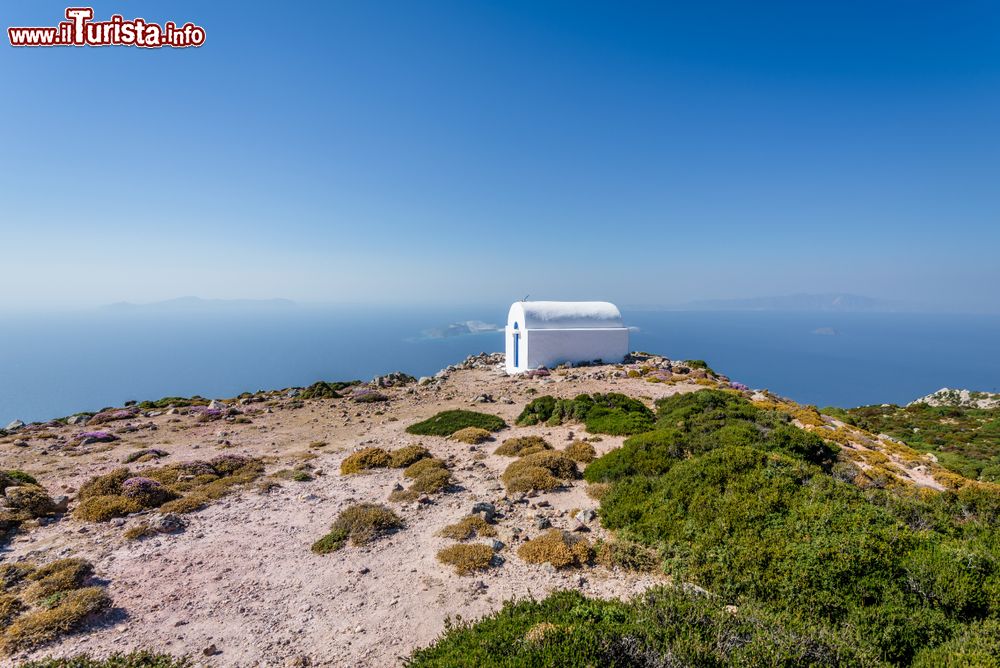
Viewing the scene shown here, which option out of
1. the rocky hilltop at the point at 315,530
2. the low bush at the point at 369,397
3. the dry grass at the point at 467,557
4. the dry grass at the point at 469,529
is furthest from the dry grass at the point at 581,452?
the low bush at the point at 369,397

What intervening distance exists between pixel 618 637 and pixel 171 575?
7.96 meters

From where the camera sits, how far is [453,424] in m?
17.5

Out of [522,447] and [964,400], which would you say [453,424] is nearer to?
[522,447]

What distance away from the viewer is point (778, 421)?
13516mm

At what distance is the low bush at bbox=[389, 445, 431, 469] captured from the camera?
42.7ft

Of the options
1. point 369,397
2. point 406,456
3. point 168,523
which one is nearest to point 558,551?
point 406,456

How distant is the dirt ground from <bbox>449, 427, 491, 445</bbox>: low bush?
75 centimetres

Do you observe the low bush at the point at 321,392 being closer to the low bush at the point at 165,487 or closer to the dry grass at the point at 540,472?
the low bush at the point at 165,487

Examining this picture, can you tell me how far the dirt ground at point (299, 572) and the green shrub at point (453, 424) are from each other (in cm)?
249

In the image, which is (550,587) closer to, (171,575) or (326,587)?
(326,587)

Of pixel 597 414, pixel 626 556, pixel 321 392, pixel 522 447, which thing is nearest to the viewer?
pixel 626 556

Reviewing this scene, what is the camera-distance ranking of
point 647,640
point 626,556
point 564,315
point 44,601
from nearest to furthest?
point 647,640 → point 44,601 → point 626,556 → point 564,315

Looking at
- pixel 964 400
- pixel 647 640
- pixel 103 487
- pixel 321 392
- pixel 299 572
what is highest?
pixel 647 640

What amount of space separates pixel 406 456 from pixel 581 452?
5599 millimetres
